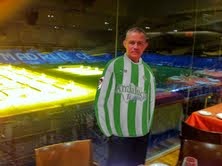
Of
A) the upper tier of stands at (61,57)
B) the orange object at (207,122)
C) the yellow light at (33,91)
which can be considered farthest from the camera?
the orange object at (207,122)

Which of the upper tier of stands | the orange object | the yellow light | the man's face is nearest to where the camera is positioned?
the man's face

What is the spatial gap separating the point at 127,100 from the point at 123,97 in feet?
0.12

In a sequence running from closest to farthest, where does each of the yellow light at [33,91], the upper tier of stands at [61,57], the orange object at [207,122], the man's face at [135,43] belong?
1. the man's face at [135,43]
2. the yellow light at [33,91]
3. the upper tier of stands at [61,57]
4. the orange object at [207,122]

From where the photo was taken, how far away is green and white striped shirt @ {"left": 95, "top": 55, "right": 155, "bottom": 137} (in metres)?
1.97

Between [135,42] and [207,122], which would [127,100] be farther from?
[207,122]

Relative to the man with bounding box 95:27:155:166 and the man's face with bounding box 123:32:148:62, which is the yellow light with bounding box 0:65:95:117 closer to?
the man with bounding box 95:27:155:166

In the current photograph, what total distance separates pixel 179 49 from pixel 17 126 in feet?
9.97

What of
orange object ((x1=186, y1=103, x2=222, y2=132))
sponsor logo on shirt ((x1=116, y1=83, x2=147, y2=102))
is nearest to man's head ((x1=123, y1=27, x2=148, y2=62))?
sponsor logo on shirt ((x1=116, y1=83, x2=147, y2=102))

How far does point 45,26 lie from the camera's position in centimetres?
273

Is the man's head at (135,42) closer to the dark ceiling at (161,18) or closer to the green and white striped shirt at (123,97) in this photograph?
the green and white striped shirt at (123,97)

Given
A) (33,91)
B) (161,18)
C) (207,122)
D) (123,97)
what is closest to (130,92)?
(123,97)

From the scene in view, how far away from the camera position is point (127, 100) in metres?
1.99

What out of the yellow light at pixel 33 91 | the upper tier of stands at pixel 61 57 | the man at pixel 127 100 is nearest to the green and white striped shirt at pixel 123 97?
the man at pixel 127 100

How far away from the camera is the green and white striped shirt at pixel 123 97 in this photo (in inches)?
77.5
